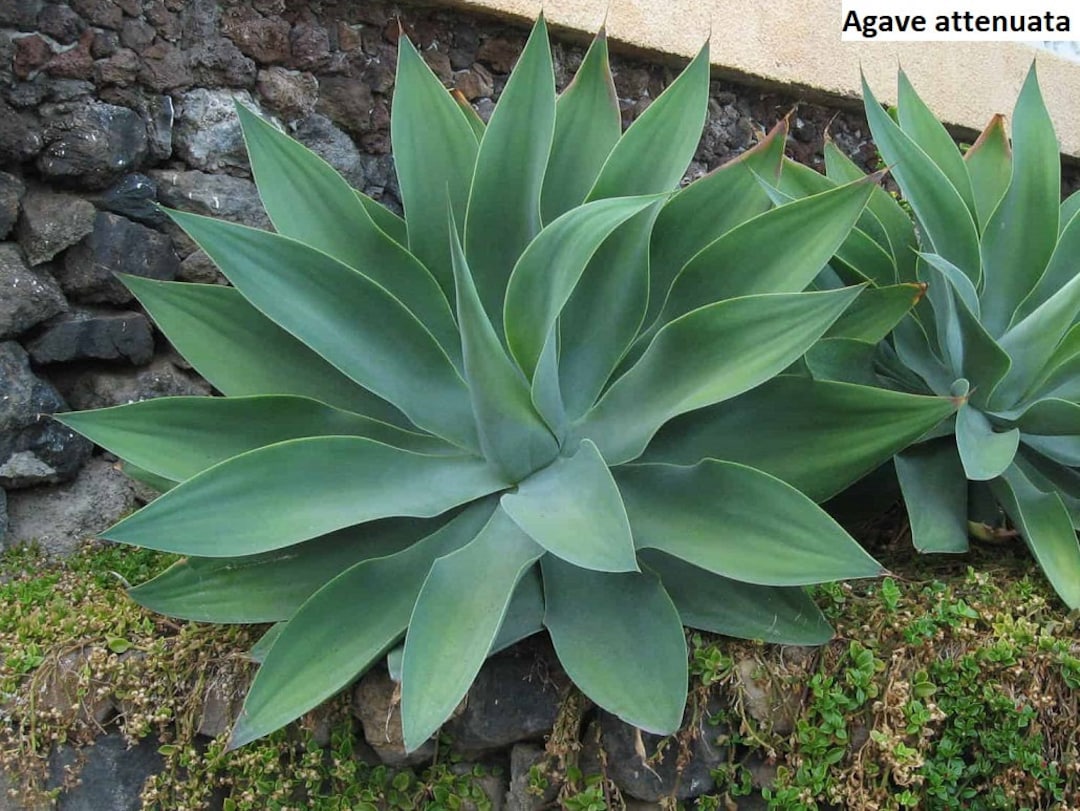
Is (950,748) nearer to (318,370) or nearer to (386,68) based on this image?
(318,370)

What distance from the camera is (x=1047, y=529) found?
4.26 feet

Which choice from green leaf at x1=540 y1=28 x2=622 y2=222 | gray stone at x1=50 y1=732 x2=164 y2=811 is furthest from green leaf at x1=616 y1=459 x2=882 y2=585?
gray stone at x1=50 y1=732 x2=164 y2=811

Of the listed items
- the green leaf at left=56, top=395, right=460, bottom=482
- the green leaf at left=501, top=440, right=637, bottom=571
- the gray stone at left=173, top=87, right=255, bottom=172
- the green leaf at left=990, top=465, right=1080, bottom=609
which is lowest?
the gray stone at left=173, top=87, right=255, bottom=172

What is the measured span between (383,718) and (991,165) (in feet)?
4.62

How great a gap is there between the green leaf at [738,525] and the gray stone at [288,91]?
1702mm

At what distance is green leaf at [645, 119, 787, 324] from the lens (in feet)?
4.50

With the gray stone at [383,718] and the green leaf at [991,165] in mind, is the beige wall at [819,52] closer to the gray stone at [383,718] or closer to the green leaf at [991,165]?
the green leaf at [991,165]

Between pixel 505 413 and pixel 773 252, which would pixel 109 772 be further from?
pixel 773 252

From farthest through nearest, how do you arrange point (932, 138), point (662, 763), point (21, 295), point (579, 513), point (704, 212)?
point (21, 295) → point (932, 138) → point (704, 212) → point (662, 763) → point (579, 513)

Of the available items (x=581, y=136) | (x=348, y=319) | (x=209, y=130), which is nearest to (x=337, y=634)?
(x=348, y=319)

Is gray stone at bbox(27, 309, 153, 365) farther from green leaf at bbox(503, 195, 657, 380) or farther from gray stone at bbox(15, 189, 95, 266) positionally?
green leaf at bbox(503, 195, 657, 380)

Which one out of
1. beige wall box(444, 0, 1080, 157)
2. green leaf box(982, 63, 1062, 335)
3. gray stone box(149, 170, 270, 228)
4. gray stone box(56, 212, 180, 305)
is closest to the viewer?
green leaf box(982, 63, 1062, 335)

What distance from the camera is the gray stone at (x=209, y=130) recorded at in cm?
234

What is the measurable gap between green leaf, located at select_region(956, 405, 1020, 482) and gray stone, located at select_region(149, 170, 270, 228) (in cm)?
173
